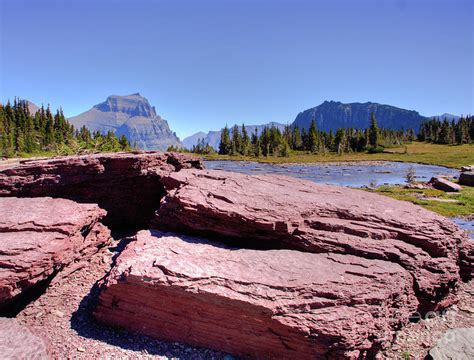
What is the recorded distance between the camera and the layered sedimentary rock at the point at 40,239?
28.0 feet

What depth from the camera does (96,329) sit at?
28.5ft

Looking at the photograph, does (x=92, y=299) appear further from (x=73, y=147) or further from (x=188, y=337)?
(x=73, y=147)

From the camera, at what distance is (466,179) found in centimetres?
4450

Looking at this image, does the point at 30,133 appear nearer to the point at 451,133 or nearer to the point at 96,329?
the point at 96,329

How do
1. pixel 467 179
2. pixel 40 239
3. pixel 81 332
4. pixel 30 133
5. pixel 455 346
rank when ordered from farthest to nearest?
1. pixel 30 133
2. pixel 467 179
3. pixel 40 239
4. pixel 455 346
5. pixel 81 332

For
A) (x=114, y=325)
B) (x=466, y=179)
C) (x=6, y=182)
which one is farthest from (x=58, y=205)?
(x=466, y=179)

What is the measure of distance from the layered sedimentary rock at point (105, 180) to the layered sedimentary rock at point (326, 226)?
443 centimetres

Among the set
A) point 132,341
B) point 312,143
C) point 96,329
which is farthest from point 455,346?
point 312,143

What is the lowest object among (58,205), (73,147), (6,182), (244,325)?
(244,325)

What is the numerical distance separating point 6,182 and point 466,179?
53955 mm

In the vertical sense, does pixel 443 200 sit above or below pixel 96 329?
below

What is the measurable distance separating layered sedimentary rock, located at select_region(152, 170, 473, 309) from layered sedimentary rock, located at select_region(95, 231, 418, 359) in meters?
0.95

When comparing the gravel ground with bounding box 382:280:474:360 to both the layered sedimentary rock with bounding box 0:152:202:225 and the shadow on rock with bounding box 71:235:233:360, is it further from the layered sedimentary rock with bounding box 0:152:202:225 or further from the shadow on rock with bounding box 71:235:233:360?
the layered sedimentary rock with bounding box 0:152:202:225

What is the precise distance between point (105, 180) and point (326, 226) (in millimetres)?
10499
